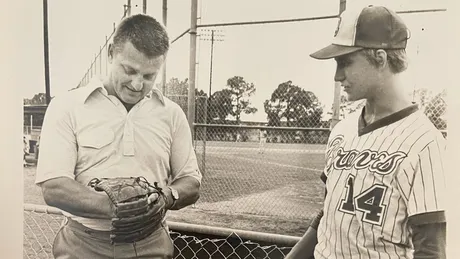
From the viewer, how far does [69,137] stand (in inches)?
57.1

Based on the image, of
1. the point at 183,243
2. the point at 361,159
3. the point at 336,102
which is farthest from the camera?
the point at 183,243

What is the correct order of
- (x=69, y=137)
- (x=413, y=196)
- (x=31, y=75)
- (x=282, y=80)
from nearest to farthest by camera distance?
(x=413, y=196), (x=282, y=80), (x=69, y=137), (x=31, y=75)

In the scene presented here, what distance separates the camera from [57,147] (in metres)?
1.45

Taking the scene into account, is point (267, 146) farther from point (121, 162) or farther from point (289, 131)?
point (121, 162)

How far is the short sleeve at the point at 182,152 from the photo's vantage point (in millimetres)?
1478

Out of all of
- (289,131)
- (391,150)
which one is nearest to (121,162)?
(289,131)

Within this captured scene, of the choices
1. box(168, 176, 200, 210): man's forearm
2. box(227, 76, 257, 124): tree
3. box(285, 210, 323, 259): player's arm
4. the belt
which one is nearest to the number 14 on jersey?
box(285, 210, 323, 259): player's arm

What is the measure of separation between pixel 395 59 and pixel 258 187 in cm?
49

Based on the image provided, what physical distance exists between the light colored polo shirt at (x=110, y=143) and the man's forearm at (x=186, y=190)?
0.01m

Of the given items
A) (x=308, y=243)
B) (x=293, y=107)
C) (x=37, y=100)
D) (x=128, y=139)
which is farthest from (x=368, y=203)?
(x=37, y=100)

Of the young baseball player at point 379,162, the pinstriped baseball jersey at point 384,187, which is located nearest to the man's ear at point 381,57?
the young baseball player at point 379,162

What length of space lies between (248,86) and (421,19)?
46cm

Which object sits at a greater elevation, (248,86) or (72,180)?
(248,86)

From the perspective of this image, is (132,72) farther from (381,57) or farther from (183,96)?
(381,57)
